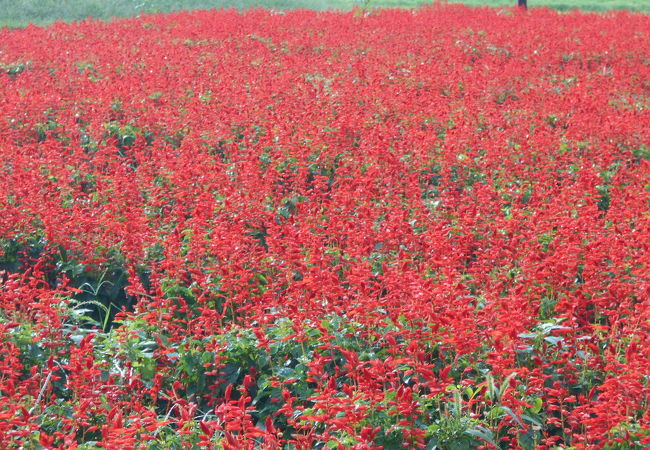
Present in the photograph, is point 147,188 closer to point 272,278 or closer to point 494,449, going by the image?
point 272,278

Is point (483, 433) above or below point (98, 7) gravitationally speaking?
below

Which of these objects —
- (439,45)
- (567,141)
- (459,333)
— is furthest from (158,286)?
(439,45)

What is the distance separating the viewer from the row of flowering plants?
3.32 m

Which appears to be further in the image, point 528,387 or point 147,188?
point 147,188

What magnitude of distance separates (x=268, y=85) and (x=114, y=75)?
3.04 m

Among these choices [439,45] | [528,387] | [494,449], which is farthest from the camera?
[439,45]

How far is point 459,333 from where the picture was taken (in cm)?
365

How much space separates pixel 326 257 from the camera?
4.72 meters

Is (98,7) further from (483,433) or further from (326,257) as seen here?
(483,433)

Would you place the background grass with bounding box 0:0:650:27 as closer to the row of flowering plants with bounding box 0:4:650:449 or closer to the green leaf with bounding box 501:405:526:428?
the row of flowering plants with bounding box 0:4:650:449

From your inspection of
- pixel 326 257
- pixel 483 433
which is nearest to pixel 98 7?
pixel 326 257

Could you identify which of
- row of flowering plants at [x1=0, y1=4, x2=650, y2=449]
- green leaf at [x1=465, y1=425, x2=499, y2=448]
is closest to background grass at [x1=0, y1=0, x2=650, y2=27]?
row of flowering plants at [x1=0, y1=4, x2=650, y2=449]

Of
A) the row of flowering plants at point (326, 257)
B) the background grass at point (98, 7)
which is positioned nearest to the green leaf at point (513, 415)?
the row of flowering plants at point (326, 257)

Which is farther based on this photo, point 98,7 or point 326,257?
point 98,7
